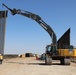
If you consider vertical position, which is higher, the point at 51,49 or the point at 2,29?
the point at 2,29

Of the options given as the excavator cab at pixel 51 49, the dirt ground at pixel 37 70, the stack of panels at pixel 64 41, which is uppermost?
the stack of panels at pixel 64 41

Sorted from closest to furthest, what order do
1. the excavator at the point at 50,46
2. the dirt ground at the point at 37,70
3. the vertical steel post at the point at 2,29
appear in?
the vertical steel post at the point at 2,29
the dirt ground at the point at 37,70
the excavator at the point at 50,46

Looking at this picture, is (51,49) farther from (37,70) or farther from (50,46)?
(37,70)

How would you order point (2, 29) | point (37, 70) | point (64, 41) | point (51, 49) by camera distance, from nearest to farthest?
1. point (2, 29)
2. point (37, 70)
3. point (51, 49)
4. point (64, 41)

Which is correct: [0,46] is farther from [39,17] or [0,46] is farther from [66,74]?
[39,17]

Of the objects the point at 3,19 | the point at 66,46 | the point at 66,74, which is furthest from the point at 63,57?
the point at 3,19

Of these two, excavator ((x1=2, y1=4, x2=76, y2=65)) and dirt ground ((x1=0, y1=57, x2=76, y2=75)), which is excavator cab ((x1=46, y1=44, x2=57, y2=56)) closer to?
excavator ((x1=2, y1=4, x2=76, y2=65))

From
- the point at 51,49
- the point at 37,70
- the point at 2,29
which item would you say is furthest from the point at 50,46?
the point at 2,29

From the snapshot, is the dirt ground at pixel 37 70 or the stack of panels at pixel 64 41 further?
the stack of panels at pixel 64 41

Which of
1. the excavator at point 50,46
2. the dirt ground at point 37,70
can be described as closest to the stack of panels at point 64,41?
the excavator at point 50,46

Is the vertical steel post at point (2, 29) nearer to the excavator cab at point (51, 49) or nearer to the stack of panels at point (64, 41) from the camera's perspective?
the excavator cab at point (51, 49)

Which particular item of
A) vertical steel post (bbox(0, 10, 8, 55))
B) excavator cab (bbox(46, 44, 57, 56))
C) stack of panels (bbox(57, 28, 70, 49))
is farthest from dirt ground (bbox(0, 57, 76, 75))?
stack of panels (bbox(57, 28, 70, 49))

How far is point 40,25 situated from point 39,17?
4.06ft

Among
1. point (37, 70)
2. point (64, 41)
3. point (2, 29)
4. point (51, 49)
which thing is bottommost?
point (37, 70)
